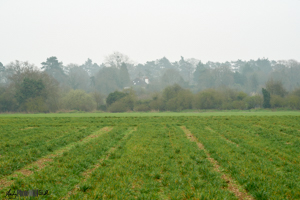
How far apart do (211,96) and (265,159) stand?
4776cm

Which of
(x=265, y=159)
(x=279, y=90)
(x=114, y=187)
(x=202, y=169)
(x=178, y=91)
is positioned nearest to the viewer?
(x=114, y=187)

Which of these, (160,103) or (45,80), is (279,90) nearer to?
(160,103)

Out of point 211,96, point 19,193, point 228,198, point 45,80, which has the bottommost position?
point 228,198

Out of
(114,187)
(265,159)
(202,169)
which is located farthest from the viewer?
(265,159)

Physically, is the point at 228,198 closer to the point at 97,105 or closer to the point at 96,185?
the point at 96,185

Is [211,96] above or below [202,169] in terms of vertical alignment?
above

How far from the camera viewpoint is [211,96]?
2196 inches

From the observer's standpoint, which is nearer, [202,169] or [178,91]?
[202,169]

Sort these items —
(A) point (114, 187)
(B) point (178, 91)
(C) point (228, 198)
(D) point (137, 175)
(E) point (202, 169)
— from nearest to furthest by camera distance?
(C) point (228, 198) → (A) point (114, 187) → (D) point (137, 175) → (E) point (202, 169) → (B) point (178, 91)

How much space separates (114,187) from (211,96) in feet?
170

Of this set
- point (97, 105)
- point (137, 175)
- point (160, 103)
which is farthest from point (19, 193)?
point (97, 105)

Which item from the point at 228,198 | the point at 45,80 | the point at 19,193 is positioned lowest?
the point at 228,198

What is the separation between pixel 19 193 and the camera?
5.78m

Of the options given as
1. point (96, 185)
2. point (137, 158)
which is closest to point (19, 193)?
point (96, 185)
